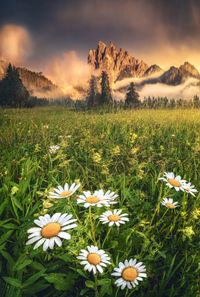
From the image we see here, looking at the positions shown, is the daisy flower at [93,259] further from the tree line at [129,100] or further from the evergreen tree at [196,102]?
the evergreen tree at [196,102]

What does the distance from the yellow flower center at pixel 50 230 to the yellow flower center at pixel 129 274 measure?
328mm

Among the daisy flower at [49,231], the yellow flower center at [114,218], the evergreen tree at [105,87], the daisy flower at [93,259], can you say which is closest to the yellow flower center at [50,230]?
the daisy flower at [49,231]

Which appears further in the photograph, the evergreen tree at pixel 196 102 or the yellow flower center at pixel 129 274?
the evergreen tree at pixel 196 102

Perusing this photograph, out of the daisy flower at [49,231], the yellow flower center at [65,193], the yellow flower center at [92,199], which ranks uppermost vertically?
the yellow flower center at [65,193]

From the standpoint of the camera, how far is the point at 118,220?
870mm

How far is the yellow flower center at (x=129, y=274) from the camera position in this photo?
0.70 meters

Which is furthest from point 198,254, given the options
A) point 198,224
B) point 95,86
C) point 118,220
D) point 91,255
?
point 95,86

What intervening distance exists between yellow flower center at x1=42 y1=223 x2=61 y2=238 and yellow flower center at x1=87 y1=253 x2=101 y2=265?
0.59 feet

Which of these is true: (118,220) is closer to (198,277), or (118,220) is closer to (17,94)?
(198,277)

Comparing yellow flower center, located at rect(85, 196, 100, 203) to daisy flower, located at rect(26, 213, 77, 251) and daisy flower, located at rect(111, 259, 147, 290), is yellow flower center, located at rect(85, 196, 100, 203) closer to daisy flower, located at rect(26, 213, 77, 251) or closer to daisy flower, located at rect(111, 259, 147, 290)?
daisy flower, located at rect(26, 213, 77, 251)

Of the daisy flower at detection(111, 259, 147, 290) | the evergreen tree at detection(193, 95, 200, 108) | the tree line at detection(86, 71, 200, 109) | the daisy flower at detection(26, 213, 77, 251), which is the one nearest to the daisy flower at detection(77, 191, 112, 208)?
the daisy flower at detection(26, 213, 77, 251)

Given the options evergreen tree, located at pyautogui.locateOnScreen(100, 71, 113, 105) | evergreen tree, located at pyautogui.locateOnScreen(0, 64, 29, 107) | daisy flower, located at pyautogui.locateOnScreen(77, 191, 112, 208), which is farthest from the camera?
evergreen tree, located at pyautogui.locateOnScreen(0, 64, 29, 107)

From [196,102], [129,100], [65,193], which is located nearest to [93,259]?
[65,193]

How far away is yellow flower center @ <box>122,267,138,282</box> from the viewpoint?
27.5 inches
